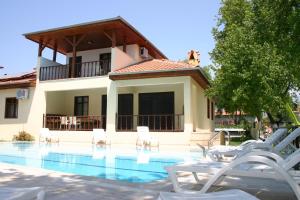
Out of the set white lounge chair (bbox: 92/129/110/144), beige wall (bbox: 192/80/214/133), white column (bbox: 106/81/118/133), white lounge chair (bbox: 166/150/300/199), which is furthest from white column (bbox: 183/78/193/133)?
white lounge chair (bbox: 166/150/300/199)

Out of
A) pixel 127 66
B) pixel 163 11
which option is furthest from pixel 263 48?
pixel 127 66

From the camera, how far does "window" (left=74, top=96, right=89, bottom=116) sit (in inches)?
829

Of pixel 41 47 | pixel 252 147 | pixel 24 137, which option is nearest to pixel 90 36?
pixel 41 47

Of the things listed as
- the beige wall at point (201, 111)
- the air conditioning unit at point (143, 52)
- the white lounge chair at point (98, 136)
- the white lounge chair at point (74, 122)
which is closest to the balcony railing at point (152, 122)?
the white lounge chair at point (98, 136)

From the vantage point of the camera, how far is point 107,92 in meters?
17.2

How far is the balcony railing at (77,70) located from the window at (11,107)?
2980 mm

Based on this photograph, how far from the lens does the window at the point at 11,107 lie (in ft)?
68.1

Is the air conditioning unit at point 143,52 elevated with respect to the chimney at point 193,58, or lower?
elevated

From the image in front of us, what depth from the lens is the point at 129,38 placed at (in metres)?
19.2

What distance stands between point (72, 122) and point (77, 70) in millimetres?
4261

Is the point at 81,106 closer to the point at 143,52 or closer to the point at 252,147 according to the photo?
the point at 143,52

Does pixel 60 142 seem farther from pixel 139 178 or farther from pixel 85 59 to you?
pixel 139 178

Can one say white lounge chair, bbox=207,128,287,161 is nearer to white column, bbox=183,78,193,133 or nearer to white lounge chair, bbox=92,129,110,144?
white column, bbox=183,78,193,133

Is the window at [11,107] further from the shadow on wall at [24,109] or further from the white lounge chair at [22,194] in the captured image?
the white lounge chair at [22,194]
